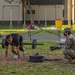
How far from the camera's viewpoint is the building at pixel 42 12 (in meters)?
54.2

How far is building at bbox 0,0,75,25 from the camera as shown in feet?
178

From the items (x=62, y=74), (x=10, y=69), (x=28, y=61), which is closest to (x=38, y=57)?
(x=28, y=61)

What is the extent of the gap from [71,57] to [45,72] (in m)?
2.21

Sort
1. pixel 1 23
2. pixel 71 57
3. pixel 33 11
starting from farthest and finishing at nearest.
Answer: pixel 33 11 < pixel 1 23 < pixel 71 57

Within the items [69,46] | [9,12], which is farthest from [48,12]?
[69,46]

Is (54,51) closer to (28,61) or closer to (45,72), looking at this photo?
(28,61)

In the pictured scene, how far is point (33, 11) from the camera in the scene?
56.8 metres

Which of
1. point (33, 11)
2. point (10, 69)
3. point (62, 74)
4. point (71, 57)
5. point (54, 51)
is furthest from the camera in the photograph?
point (33, 11)

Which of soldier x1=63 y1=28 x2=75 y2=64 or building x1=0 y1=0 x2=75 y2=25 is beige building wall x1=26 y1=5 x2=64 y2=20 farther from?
soldier x1=63 y1=28 x2=75 y2=64

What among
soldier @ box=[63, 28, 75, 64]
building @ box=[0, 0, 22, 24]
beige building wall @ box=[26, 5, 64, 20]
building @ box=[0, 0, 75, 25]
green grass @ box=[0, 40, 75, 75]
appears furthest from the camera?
beige building wall @ box=[26, 5, 64, 20]

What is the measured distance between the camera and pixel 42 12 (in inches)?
2248

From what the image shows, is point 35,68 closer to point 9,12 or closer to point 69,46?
point 69,46

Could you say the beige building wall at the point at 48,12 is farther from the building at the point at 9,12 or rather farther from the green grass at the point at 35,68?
the green grass at the point at 35,68

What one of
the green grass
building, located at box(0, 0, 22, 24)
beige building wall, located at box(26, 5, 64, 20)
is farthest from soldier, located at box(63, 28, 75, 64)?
beige building wall, located at box(26, 5, 64, 20)
